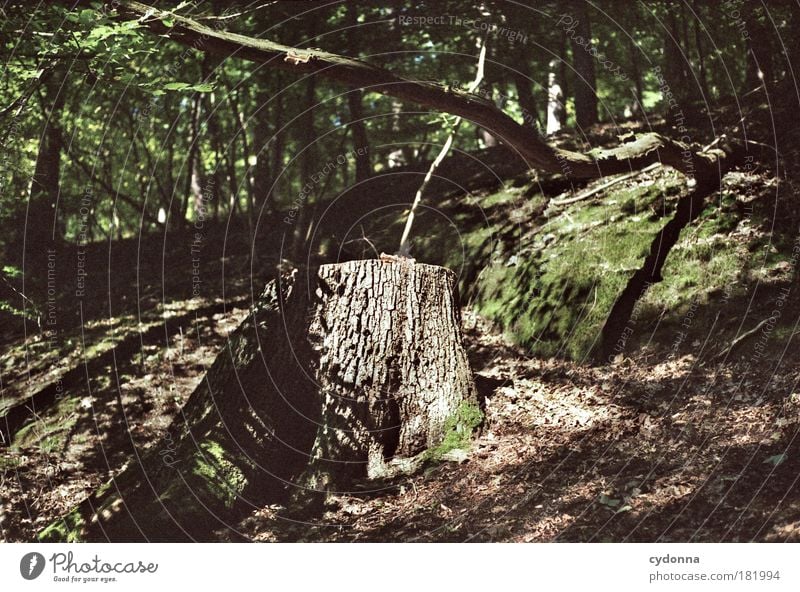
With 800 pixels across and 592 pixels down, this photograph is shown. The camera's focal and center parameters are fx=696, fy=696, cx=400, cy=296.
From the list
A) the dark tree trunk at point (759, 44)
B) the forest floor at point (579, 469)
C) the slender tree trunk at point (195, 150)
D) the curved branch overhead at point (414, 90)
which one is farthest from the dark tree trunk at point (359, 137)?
the dark tree trunk at point (759, 44)

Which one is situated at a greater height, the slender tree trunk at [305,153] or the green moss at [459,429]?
the slender tree trunk at [305,153]

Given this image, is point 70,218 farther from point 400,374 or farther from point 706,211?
point 706,211

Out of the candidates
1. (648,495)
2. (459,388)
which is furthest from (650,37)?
(648,495)

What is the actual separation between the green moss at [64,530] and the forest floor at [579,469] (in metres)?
0.19

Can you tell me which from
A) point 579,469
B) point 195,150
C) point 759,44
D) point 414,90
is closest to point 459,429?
point 579,469

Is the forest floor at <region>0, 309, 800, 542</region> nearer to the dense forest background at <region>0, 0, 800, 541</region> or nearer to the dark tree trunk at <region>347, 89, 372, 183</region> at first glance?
the dense forest background at <region>0, 0, 800, 541</region>

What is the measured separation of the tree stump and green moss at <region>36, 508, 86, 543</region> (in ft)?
0.04

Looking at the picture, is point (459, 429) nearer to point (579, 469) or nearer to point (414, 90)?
point (579, 469)

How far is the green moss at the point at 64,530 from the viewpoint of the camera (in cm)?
614

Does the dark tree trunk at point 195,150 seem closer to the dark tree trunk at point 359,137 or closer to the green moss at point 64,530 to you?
the dark tree trunk at point 359,137

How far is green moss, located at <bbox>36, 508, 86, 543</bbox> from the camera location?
6.14 metres

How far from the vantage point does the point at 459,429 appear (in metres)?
6.25

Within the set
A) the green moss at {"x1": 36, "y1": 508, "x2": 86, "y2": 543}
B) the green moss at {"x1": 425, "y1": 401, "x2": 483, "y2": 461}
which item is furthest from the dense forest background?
the green moss at {"x1": 36, "y1": 508, "x2": 86, "y2": 543}

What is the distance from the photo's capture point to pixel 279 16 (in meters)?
9.95
